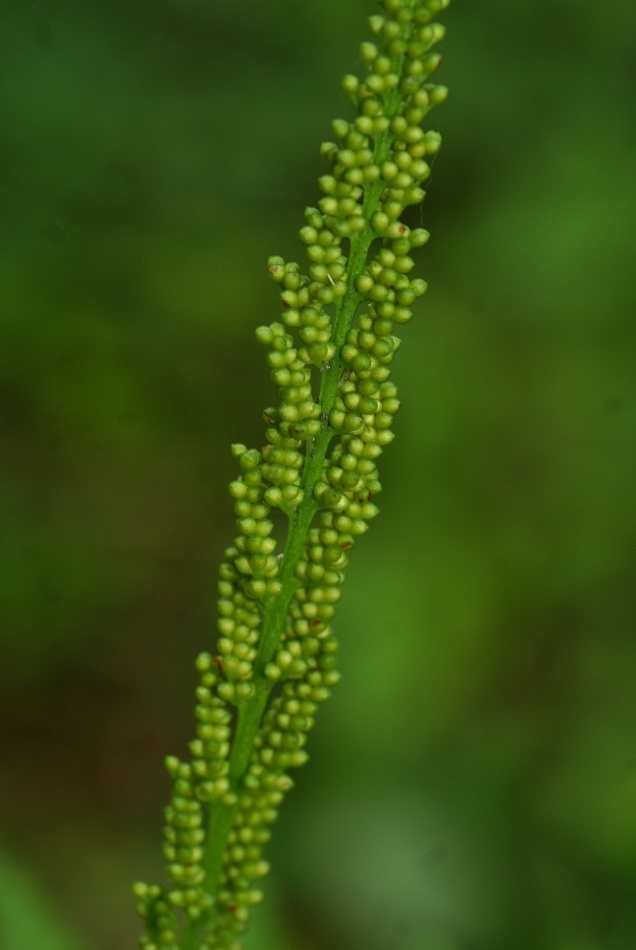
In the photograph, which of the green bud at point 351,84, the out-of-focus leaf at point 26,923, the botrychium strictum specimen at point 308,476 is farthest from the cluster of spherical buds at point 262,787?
the green bud at point 351,84

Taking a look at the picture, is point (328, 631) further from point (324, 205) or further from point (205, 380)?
point (205, 380)

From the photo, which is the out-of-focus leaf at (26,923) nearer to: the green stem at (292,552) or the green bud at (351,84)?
the green stem at (292,552)

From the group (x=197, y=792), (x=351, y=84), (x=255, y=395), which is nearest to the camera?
(x=351, y=84)

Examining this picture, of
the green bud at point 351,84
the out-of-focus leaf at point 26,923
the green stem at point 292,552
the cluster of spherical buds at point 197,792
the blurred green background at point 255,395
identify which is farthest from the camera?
the blurred green background at point 255,395

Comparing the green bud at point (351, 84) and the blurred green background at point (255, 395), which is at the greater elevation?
the blurred green background at point (255, 395)

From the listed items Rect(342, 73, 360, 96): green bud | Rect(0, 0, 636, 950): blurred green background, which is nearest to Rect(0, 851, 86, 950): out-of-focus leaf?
Rect(0, 0, 636, 950): blurred green background

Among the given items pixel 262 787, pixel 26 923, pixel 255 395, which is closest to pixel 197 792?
pixel 262 787

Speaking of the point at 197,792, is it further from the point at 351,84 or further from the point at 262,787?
the point at 351,84
